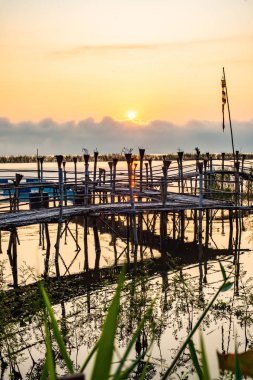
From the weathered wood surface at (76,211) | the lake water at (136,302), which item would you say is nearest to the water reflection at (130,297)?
the lake water at (136,302)

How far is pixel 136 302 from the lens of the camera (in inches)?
322

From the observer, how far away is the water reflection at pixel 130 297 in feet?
24.7

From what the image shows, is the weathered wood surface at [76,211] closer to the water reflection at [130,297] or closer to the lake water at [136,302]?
the water reflection at [130,297]

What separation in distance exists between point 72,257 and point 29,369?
7.97m

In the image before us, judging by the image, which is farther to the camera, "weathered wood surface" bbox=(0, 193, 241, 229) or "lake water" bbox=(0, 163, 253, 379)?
"weathered wood surface" bbox=(0, 193, 241, 229)

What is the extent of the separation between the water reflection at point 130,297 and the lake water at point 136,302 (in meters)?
0.02

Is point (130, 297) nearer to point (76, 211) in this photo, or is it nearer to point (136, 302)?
point (136, 302)

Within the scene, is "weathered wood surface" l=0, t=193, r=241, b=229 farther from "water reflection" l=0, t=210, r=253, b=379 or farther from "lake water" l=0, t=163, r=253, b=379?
"lake water" l=0, t=163, r=253, b=379

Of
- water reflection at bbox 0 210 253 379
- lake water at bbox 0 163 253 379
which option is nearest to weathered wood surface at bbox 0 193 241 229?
water reflection at bbox 0 210 253 379

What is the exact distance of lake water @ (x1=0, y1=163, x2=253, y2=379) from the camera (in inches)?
293

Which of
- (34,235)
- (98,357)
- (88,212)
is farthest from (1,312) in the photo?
(34,235)

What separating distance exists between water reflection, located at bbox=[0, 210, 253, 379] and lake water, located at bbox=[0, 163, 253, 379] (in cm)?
2

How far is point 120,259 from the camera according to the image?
578 inches

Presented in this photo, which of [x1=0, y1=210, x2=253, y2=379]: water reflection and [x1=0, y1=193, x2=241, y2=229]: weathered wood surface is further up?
[x1=0, y1=193, x2=241, y2=229]: weathered wood surface
